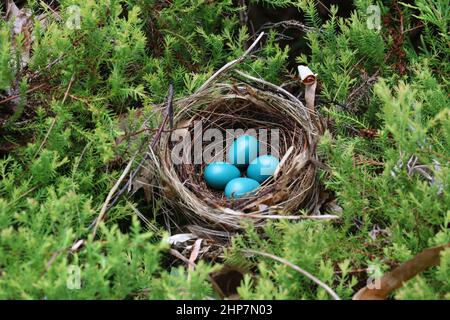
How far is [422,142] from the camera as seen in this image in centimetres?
185

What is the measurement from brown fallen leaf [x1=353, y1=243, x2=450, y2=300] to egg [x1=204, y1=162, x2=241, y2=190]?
0.94 metres

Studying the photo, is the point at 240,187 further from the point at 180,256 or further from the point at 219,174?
the point at 180,256

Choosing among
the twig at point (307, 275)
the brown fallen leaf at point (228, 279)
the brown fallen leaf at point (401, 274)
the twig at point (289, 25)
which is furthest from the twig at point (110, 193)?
the twig at point (289, 25)

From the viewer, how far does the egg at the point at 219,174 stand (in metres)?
2.68

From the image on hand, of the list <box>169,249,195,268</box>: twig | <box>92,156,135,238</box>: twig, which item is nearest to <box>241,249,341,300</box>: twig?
<box>169,249,195,268</box>: twig

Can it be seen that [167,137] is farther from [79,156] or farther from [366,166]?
[366,166]

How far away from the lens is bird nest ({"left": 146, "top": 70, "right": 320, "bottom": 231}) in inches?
94.2

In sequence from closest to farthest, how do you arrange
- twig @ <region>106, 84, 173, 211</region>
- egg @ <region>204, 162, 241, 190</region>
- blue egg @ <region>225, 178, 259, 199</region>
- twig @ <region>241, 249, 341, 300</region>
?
1. twig @ <region>241, 249, 341, 300</region>
2. twig @ <region>106, 84, 173, 211</region>
3. blue egg @ <region>225, 178, 259, 199</region>
4. egg @ <region>204, 162, 241, 190</region>

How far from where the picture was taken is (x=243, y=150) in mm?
2744

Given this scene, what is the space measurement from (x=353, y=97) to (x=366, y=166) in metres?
0.40

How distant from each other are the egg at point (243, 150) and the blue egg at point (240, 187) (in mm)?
161

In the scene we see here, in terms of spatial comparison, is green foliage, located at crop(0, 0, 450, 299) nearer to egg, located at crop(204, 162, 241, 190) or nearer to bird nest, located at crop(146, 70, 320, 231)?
bird nest, located at crop(146, 70, 320, 231)

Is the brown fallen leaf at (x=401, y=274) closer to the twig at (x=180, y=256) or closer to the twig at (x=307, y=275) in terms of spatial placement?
the twig at (x=307, y=275)
